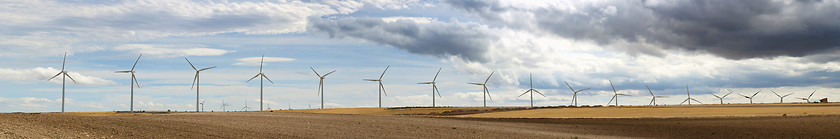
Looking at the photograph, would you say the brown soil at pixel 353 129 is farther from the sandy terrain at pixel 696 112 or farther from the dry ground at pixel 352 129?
the sandy terrain at pixel 696 112

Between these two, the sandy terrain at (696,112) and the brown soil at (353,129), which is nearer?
the brown soil at (353,129)

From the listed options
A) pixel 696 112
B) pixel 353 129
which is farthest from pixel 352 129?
pixel 696 112

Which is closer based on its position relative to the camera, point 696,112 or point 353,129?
point 353,129

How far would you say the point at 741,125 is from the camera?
158 ft

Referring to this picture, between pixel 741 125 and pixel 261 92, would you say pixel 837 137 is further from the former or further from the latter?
pixel 261 92

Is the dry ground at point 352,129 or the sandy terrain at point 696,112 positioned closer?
the dry ground at point 352,129

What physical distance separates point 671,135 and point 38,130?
38.4 m

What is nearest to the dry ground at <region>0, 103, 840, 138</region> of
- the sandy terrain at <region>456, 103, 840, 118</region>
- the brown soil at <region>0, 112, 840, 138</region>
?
the brown soil at <region>0, 112, 840, 138</region>

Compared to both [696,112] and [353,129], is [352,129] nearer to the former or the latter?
[353,129]

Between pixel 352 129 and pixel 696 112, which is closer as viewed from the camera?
pixel 352 129

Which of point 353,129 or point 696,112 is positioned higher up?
point 696,112

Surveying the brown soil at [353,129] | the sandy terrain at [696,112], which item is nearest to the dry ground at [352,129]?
the brown soil at [353,129]

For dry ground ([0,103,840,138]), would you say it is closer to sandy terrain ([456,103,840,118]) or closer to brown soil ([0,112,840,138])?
brown soil ([0,112,840,138])

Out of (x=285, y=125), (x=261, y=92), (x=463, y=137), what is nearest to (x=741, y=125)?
(x=463, y=137)
